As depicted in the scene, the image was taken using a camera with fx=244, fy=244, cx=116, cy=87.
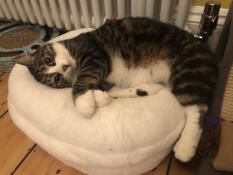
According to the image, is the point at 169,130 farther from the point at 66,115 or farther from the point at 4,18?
the point at 4,18

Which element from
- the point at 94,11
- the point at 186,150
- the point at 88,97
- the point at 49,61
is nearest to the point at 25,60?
the point at 49,61

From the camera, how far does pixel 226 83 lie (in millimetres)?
742

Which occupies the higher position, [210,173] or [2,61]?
[210,173]

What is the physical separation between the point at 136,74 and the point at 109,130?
0.34 meters

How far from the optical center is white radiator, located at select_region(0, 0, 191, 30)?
1315 millimetres

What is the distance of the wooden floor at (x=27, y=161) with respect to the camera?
1.03m

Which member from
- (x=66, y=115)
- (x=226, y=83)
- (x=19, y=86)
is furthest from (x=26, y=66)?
(x=226, y=83)

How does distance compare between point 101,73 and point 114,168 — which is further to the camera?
point 101,73

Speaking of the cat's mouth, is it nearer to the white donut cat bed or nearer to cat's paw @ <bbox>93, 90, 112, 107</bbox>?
the white donut cat bed

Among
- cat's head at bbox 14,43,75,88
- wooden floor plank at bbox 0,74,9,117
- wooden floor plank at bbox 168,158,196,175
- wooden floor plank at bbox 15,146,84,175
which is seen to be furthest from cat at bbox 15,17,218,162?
wooden floor plank at bbox 0,74,9,117

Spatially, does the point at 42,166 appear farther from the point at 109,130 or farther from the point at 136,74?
the point at 136,74

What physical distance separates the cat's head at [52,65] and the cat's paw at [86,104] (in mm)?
161

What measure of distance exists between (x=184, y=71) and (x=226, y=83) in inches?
8.5

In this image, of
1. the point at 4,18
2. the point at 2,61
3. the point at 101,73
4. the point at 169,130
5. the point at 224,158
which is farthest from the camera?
the point at 4,18
